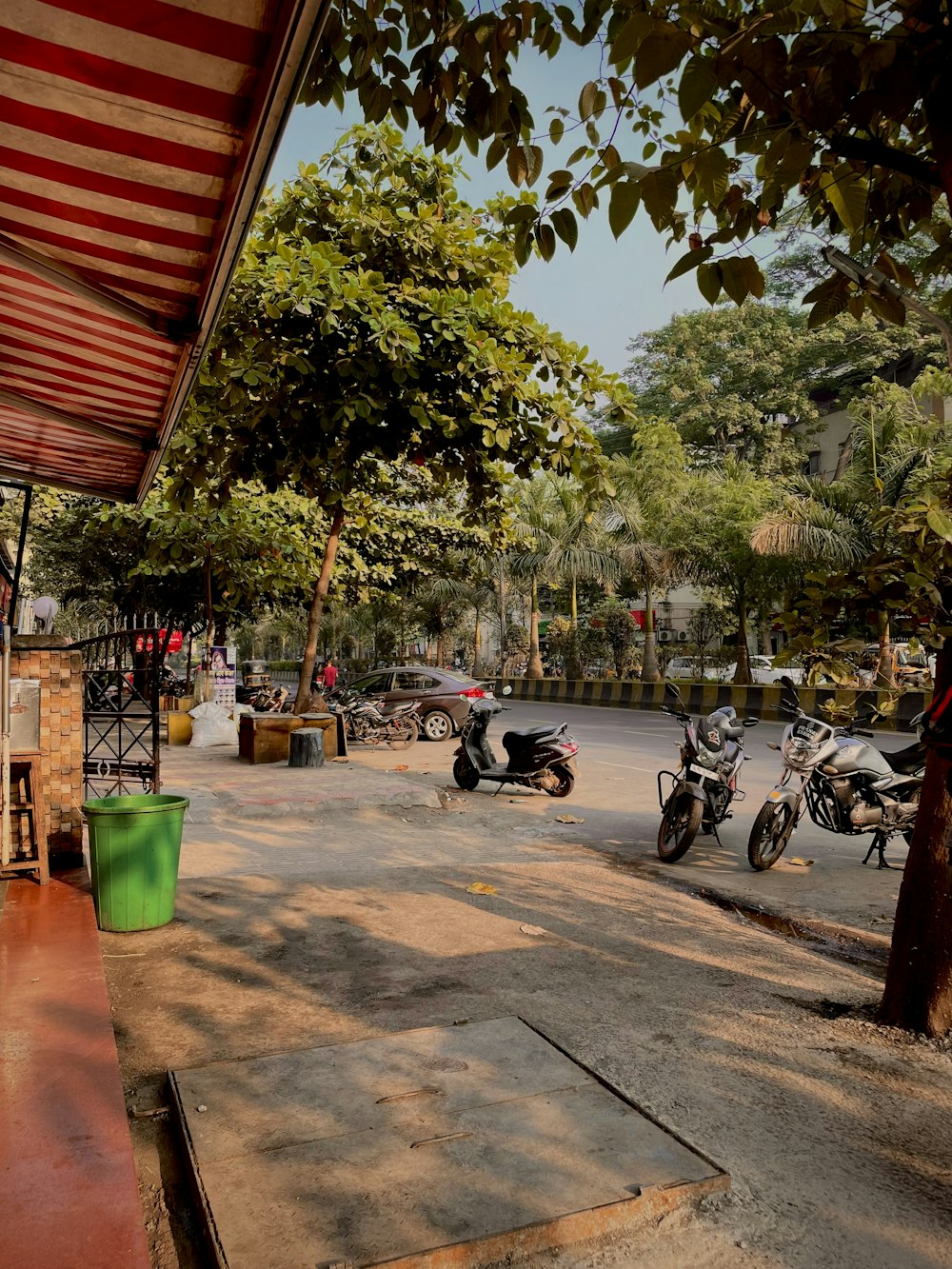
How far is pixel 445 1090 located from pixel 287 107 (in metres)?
3.11

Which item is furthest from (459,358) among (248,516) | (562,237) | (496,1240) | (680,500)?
(680,500)

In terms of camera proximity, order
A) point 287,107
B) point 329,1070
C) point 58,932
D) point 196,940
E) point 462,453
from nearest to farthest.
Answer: point 287,107 < point 329,1070 < point 58,932 < point 196,940 < point 462,453

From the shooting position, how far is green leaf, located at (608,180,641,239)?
7.92ft

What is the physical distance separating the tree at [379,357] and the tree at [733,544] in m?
18.5

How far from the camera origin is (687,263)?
269cm

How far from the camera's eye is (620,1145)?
9.73 ft

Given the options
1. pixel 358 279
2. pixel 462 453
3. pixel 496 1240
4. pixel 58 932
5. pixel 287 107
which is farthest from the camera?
pixel 462 453

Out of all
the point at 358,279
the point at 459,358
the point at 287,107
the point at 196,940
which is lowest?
the point at 196,940

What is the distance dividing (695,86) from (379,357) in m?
4.71

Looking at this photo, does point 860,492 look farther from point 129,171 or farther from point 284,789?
point 129,171

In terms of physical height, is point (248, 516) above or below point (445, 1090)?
above

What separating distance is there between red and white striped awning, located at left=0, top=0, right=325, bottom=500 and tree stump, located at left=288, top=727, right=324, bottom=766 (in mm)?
9233

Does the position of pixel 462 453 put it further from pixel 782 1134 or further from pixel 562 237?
pixel 782 1134

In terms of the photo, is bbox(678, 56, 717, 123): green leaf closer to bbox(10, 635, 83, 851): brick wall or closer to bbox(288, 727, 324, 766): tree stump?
bbox(10, 635, 83, 851): brick wall
